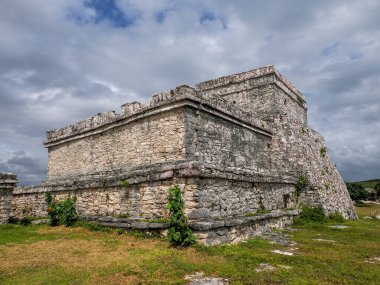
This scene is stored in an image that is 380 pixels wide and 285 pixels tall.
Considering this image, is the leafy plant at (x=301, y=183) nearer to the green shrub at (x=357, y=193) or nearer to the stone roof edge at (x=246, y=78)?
the stone roof edge at (x=246, y=78)

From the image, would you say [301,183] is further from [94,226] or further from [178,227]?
[94,226]

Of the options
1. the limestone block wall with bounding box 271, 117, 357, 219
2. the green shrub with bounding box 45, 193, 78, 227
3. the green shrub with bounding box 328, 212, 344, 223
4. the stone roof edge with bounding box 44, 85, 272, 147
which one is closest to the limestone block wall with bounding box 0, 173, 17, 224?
the green shrub with bounding box 45, 193, 78, 227

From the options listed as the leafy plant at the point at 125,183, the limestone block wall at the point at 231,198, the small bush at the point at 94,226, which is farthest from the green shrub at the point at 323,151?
the small bush at the point at 94,226

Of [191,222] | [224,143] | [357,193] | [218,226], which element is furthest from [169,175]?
[357,193]

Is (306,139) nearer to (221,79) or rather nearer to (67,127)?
Result: (221,79)

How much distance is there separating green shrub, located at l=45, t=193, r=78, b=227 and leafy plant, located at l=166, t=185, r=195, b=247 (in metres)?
5.95

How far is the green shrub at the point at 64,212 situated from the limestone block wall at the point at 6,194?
2763 mm

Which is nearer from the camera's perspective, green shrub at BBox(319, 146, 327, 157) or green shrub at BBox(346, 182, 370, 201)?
green shrub at BBox(319, 146, 327, 157)

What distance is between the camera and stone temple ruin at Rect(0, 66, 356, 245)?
9781 mm

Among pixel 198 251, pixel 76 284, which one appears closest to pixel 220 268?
pixel 198 251

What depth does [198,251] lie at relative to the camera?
26.2ft

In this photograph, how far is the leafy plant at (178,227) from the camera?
8.34m

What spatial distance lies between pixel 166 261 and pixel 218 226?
2.20 m

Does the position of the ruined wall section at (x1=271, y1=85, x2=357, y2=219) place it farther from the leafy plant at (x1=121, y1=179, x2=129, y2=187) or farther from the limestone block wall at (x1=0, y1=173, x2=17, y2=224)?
the limestone block wall at (x1=0, y1=173, x2=17, y2=224)
